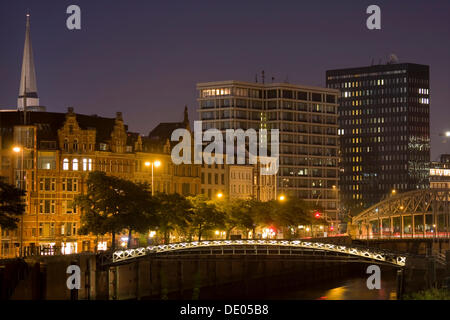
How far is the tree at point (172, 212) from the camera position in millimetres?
128500

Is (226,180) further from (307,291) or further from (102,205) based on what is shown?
(102,205)

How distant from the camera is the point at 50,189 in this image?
13738 centimetres

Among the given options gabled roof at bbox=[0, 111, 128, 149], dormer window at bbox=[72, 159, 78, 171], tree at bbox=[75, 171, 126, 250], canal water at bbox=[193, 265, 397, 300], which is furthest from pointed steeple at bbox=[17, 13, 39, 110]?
canal water at bbox=[193, 265, 397, 300]

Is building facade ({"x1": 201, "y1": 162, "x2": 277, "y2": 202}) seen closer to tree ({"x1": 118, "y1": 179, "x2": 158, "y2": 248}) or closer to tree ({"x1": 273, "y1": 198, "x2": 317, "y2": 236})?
tree ({"x1": 273, "y1": 198, "x2": 317, "y2": 236})

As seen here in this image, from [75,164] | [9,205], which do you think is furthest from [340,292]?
[9,205]

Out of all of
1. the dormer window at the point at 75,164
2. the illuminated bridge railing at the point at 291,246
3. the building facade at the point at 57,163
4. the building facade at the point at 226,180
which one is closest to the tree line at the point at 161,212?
the illuminated bridge railing at the point at 291,246

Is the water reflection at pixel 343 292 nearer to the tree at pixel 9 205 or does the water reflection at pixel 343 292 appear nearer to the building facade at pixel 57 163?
the building facade at pixel 57 163

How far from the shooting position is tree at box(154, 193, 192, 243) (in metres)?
128

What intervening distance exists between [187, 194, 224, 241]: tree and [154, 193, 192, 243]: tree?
208 inches

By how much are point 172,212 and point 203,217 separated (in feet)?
37.5

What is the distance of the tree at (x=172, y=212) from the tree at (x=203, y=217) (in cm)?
529
